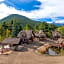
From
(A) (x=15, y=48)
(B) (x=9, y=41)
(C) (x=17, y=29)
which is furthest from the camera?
(C) (x=17, y=29)

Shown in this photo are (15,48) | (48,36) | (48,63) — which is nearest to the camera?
(48,63)

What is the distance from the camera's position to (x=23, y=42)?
62.2 m

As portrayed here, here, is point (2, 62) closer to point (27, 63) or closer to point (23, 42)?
point (27, 63)

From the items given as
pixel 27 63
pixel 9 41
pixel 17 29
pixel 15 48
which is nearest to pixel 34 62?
pixel 27 63

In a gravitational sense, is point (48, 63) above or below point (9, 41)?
below

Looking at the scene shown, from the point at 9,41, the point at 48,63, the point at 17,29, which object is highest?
the point at 17,29

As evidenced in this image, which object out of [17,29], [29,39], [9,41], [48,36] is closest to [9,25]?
[17,29]

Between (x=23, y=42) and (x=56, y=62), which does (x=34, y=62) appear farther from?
(x=23, y=42)

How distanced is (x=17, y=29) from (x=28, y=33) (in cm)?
1638

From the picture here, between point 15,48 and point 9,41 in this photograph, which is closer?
point 15,48

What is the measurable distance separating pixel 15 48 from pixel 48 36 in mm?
43721

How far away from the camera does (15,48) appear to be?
49.0 meters

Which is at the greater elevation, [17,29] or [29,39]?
[17,29]

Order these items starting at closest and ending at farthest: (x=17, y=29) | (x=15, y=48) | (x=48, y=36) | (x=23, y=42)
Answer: (x=15, y=48), (x=23, y=42), (x=17, y=29), (x=48, y=36)
